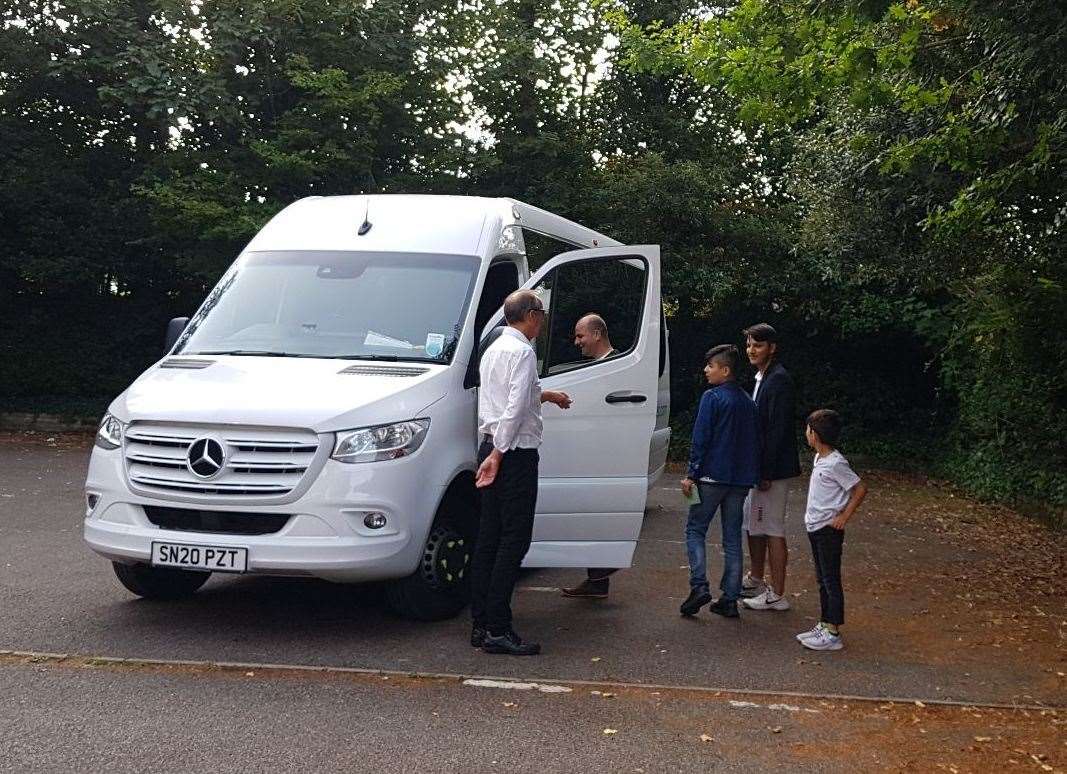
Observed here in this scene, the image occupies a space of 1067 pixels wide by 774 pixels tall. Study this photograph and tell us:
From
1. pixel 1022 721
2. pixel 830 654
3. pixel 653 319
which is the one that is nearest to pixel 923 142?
pixel 653 319

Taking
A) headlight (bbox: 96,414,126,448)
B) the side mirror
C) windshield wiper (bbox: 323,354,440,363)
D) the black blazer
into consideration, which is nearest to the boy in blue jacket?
the black blazer

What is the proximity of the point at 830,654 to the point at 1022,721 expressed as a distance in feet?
4.31

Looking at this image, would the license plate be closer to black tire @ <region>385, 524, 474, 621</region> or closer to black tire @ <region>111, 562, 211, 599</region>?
black tire @ <region>111, 562, 211, 599</region>

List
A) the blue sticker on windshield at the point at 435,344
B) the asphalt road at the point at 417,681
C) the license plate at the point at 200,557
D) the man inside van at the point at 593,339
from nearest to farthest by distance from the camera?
the asphalt road at the point at 417,681, the license plate at the point at 200,557, the blue sticker on windshield at the point at 435,344, the man inside van at the point at 593,339

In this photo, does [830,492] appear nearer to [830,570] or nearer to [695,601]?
[830,570]

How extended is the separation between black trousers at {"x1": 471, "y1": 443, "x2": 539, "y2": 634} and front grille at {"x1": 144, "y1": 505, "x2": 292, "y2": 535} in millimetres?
1084

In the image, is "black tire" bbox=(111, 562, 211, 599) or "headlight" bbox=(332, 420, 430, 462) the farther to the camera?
"black tire" bbox=(111, 562, 211, 599)

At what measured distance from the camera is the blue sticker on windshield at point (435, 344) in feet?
22.6

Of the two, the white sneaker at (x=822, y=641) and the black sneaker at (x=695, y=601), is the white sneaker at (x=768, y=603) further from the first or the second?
the white sneaker at (x=822, y=641)

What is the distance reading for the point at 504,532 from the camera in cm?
628

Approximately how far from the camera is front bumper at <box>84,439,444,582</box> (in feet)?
20.0

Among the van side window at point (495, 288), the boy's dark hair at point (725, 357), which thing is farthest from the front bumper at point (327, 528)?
the boy's dark hair at point (725, 357)

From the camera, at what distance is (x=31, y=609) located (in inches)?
274

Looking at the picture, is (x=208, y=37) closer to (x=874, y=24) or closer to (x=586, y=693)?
(x=874, y=24)
